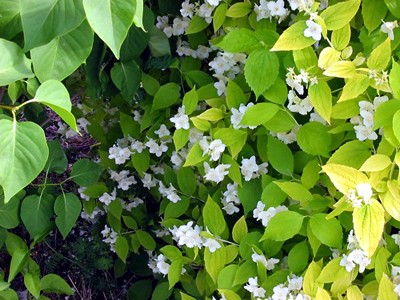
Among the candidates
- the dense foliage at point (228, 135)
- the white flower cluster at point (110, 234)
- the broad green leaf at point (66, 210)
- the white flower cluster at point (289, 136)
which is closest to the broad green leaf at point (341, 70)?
the dense foliage at point (228, 135)

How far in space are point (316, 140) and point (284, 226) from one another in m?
0.20

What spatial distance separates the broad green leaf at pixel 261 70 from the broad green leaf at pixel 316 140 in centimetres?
13

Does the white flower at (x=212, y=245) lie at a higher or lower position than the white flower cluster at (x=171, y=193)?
higher

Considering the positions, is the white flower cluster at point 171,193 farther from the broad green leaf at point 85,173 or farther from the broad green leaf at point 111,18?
the broad green leaf at point 111,18

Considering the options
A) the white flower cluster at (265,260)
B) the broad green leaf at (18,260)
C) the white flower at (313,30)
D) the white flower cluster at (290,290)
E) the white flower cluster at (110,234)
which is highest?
the white flower at (313,30)

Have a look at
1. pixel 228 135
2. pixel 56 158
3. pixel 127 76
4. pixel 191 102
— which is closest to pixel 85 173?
pixel 56 158

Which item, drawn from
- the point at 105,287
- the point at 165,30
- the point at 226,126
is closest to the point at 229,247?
the point at 226,126

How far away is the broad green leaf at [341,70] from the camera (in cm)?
120

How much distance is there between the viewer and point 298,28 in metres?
1.24

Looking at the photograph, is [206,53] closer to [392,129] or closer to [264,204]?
[264,204]

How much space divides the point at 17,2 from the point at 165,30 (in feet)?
2.12

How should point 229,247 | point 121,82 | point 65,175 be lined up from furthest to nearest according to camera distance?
point 65,175
point 121,82
point 229,247

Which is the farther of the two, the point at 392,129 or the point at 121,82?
the point at 121,82

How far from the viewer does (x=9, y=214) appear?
1711 mm
